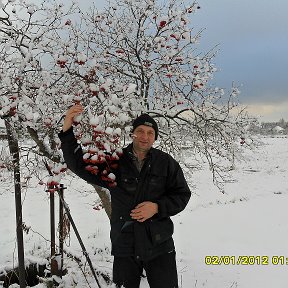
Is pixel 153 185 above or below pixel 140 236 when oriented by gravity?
above

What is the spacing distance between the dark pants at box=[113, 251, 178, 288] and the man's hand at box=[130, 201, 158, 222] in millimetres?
417

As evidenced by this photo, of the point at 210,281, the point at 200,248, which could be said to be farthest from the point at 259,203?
the point at 210,281

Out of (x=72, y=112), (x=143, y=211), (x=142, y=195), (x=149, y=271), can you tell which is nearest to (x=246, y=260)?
(x=149, y=271)

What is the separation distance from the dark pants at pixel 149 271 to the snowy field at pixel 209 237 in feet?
7.42

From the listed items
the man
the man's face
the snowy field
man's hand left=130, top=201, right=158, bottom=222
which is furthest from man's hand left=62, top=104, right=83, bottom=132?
the snowy field

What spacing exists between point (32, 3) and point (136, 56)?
1.76 metres

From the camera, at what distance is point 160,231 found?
3.08m

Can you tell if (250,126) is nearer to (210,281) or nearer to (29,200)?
(210,281)

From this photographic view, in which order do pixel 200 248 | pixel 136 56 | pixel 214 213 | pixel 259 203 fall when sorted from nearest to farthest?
pixel 136 56 < pixel 200 248 < pixel 214 213 < pixel 259 203

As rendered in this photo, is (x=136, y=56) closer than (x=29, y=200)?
Yes

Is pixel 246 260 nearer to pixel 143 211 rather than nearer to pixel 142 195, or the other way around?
pixel 142 195

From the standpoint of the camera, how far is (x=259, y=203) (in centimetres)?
1306

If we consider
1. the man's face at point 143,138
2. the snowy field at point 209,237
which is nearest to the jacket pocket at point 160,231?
the man's face at point 143,138

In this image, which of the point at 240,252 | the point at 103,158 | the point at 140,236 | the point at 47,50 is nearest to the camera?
the point at 103,158
